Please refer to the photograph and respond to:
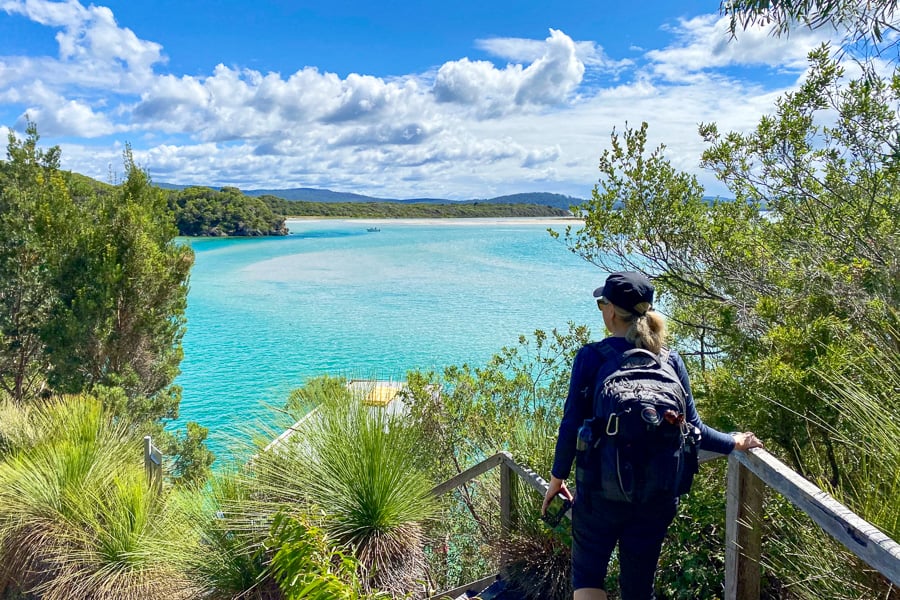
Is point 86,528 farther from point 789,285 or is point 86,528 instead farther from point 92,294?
point 92,294

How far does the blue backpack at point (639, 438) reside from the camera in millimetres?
1896

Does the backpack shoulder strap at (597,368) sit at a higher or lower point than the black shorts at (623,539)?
higher

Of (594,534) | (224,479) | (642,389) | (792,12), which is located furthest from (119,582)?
(792,12)

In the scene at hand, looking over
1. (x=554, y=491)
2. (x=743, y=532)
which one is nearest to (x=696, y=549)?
(x=743, y=532)

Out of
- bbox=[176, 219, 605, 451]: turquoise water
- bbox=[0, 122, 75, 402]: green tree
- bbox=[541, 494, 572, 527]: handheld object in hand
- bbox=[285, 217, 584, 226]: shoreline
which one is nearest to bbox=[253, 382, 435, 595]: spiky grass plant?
bbox=[176, 219, 605, 451]: turquoise water

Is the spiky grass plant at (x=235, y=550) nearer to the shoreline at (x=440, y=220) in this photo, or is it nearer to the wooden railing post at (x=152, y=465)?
the wooden railing post at (x=152, y=465)

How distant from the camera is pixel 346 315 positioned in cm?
3606

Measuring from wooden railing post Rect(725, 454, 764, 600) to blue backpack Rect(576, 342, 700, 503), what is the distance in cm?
22

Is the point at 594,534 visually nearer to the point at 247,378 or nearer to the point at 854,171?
the point at 854,171

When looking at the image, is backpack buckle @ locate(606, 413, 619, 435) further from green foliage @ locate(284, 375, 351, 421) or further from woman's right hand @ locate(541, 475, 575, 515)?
green foliage @ locate(284, 375, 351, 421)

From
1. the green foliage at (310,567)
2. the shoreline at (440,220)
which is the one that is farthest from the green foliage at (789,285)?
the shoreline at (440,220)

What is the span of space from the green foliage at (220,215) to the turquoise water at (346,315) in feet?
85.2

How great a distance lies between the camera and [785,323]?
3.02 metres

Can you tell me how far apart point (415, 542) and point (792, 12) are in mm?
4513
